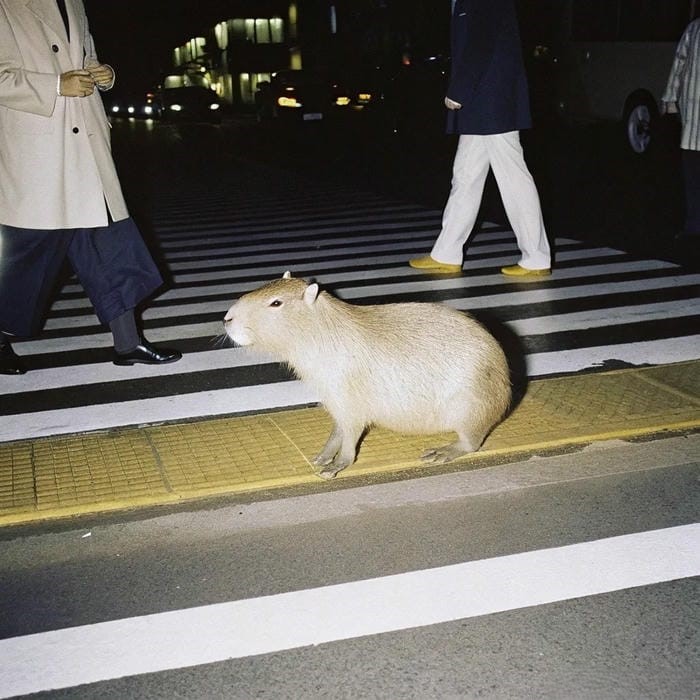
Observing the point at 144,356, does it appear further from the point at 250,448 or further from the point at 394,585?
the point at 394,585

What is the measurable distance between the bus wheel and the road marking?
1323cm

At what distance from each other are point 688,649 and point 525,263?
5.35 metres

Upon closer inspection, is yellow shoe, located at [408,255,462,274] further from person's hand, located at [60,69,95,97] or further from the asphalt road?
the asphalt road

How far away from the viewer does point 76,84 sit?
477cm

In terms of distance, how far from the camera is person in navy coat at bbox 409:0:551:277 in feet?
23.2

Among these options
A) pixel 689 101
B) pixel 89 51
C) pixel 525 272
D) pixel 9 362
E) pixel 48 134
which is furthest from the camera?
pixel 689 101

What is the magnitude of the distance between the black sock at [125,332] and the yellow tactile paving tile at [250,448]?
105 centimetres

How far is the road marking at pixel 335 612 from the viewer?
264 cm

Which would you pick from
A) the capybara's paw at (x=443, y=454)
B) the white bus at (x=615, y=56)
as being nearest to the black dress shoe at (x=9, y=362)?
the capybara's paw at (x=443, y=454)

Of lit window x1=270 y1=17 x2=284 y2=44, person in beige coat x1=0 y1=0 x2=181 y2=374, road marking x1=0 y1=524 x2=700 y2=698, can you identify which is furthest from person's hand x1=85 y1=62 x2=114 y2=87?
lit window x1=270 y1=17 x2=284 y2=44

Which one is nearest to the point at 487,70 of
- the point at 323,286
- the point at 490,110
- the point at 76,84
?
the point at 490,110

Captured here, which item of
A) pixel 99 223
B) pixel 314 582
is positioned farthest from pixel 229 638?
pixel 99 223

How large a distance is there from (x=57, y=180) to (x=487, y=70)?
3.71m

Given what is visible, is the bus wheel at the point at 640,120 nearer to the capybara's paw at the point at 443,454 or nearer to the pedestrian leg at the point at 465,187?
the pedestrian leg at the point at 465,187
